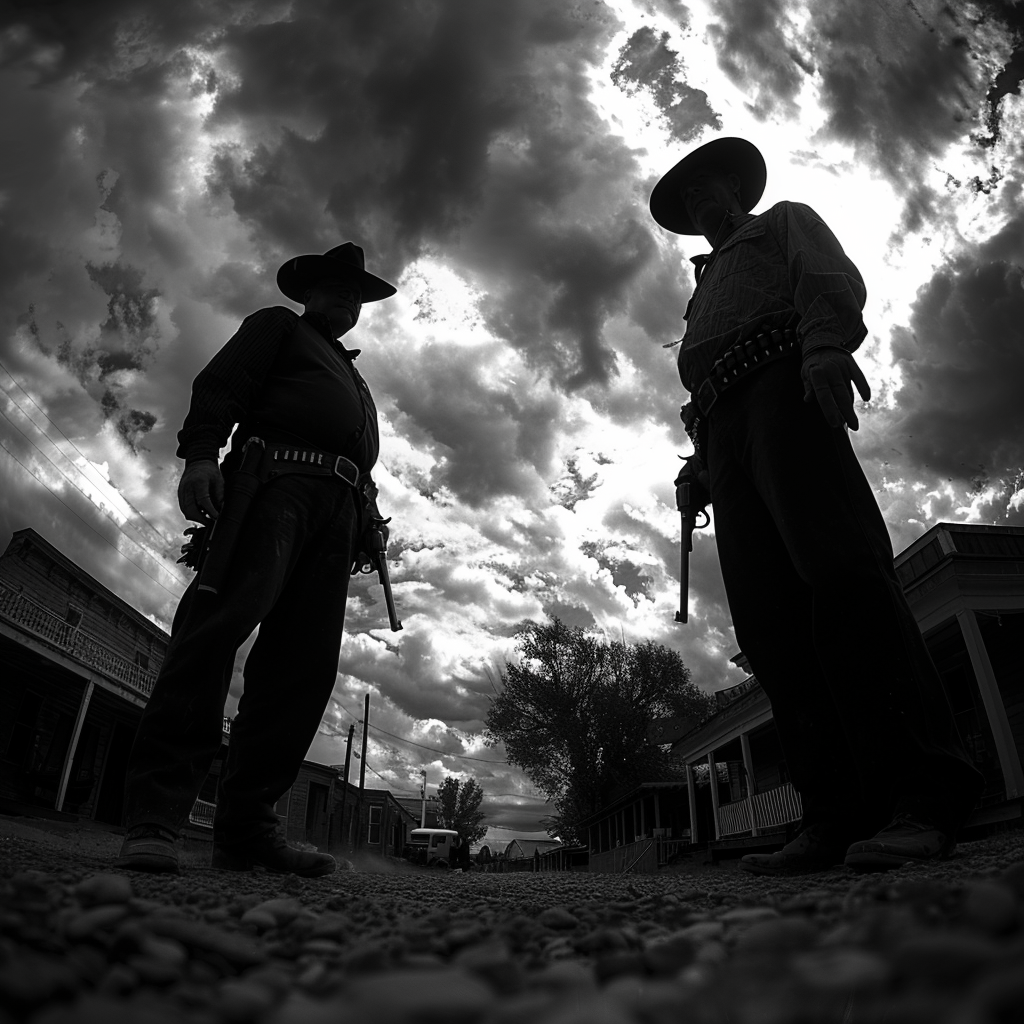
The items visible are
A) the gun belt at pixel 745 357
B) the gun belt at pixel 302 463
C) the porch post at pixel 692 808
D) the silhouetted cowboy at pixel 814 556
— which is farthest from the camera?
the porch post at pixel 692 808

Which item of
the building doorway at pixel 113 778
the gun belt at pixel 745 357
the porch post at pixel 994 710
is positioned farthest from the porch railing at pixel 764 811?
the building doorway at pixel 113 778

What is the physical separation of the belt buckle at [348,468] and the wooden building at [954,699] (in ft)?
13.0

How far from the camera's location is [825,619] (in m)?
1.96

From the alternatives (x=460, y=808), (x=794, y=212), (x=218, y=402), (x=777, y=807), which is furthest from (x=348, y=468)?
(x=460, y=808)

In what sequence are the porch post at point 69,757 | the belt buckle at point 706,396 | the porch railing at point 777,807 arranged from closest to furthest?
the belt buckle at point 706,396 → the porch railing at point 777,807 → the porch post at point 69,757

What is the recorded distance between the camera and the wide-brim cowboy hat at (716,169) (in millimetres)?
3220

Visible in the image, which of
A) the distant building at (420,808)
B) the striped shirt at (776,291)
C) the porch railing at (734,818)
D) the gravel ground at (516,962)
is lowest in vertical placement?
the gravel ground at (516,962)

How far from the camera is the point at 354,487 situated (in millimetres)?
2887

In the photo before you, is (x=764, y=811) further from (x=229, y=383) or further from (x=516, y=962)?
(x=516, y=962)

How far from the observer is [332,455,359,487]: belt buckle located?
9.11 feet

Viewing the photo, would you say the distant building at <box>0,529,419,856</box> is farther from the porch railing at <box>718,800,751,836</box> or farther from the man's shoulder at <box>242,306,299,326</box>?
the man's shoulder at <box>242,306,299,326</box>

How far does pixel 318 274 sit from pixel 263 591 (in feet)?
6.23

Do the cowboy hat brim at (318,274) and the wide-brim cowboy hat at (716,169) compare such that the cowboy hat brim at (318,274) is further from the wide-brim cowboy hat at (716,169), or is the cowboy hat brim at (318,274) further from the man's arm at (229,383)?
the wide-brim cowboy hat at (716,169)

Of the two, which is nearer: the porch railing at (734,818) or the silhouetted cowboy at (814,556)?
the silhouetted cowboy at (814,556)
